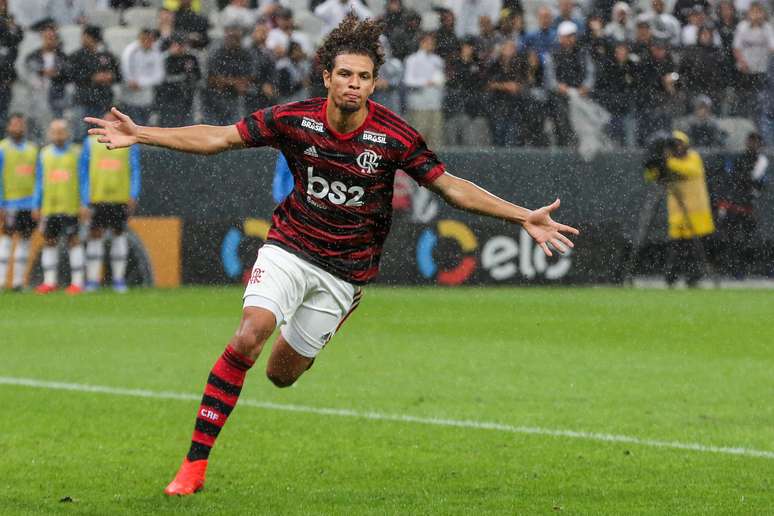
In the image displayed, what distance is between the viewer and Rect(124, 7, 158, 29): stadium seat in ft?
73.5

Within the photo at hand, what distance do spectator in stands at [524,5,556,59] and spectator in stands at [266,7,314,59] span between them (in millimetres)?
3103

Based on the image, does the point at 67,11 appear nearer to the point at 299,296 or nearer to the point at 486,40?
Answer: the point at 486,40

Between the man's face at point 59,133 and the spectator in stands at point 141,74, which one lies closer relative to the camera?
the spectator in stands at point 141,74

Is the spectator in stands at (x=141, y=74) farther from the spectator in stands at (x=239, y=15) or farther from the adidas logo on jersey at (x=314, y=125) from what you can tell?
the adidas logo on jersey at (x=314, y=125)

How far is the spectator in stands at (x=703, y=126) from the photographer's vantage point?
68.8 ft

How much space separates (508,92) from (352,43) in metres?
13.8

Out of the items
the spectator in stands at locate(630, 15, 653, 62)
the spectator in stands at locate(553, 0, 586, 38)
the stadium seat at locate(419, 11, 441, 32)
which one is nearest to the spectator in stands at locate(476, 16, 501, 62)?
the stadium seat at locate(419, 11, 441, 32)

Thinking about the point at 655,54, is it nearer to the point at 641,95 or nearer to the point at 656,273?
the point at 641,95

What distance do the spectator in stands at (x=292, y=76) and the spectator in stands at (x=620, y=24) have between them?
14.2ft

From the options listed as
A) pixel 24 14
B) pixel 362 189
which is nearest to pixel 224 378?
pixel 362 189

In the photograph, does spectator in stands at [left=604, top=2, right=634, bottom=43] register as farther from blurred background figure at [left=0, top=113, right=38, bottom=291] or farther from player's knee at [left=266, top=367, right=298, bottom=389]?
player's knee at [left=266, top=367, right=298, bottom=389]

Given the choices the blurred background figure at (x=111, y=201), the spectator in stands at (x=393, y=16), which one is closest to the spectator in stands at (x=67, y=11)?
the blurred background figure at (x=111, y=201)

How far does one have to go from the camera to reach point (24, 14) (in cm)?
2183

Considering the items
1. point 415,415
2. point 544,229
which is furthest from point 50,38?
point 544,229
